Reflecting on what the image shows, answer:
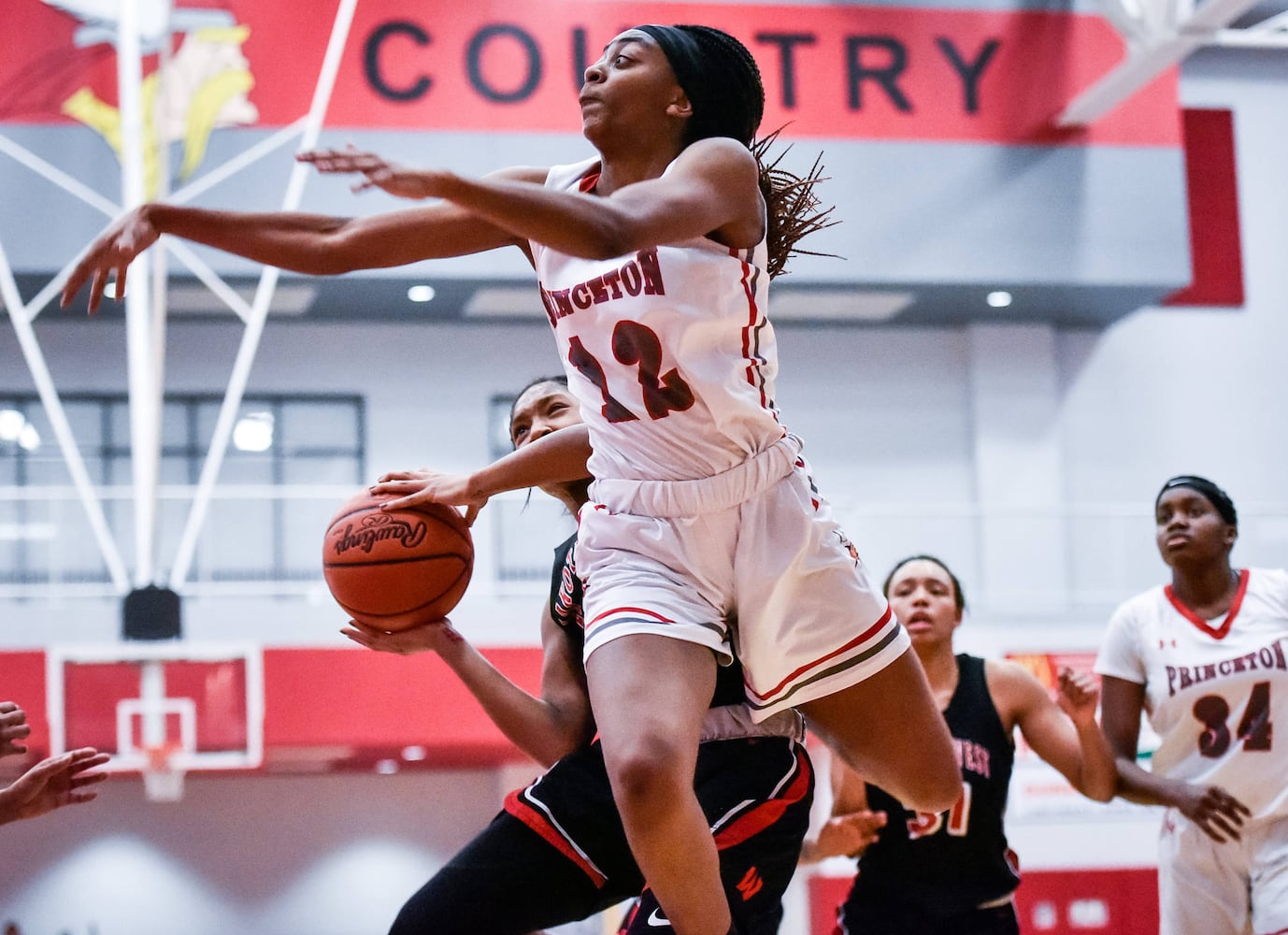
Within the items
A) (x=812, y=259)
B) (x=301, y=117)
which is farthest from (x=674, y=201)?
(x=812, y=259)

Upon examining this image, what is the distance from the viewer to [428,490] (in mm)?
3033

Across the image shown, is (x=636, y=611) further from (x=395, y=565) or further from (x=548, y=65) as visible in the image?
(x=548, y=65)

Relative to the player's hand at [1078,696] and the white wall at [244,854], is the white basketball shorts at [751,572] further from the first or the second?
the white wall at [244,854]

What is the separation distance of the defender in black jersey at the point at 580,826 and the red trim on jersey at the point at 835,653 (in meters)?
0.23

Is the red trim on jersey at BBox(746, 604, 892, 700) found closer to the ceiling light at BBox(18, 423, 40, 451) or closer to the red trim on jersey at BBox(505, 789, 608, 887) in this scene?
the red trim on jersey at BBox(505, 789, 608, 887)

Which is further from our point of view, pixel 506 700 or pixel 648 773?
pixel 506 700

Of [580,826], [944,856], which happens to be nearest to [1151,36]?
[944,856]

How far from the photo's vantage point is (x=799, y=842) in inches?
113

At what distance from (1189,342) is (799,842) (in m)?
14.3

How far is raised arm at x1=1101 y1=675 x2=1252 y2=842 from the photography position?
14.6ft

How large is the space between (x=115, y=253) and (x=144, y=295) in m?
8.79

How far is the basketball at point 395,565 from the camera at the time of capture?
2.96m

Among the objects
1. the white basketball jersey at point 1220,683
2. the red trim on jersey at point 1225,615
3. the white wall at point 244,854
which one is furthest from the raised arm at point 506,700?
the white wall at point 244,854

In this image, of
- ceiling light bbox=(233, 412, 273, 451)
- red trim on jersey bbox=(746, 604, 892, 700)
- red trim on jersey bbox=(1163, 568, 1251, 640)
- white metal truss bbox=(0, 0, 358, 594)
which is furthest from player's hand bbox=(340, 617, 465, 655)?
ceiling light bbox=(233, 412, 273, 451)
